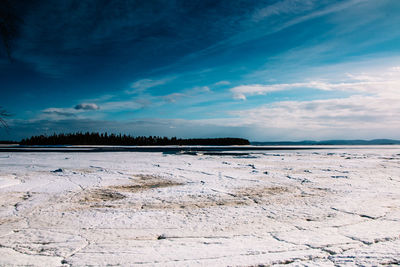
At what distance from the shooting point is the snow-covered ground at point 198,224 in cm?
175

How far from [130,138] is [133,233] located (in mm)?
24039

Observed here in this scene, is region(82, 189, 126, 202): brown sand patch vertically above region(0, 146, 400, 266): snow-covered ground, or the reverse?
region(82, 189, 126, 202): brown sand patch

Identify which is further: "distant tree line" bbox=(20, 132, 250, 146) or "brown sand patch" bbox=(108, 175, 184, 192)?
"distant tree line" bbox=(20, 132, 250, 146)

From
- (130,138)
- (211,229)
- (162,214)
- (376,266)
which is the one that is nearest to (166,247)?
(211,229)

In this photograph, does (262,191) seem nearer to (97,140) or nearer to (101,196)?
(101,196)

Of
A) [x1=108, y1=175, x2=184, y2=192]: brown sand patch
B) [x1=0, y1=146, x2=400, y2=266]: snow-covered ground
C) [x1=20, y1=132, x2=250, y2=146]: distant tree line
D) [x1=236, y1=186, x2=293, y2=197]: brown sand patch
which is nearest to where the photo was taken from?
[x1=0, y1=146, x2=400, y2=266]: snow-covered ground

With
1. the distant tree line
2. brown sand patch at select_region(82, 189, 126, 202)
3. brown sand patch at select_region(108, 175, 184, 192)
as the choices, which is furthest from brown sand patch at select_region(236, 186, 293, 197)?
the distant tree line

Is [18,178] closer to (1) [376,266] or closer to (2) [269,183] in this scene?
(2) [269,183]

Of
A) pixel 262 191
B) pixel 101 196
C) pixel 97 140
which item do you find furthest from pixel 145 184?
pixel 97 140

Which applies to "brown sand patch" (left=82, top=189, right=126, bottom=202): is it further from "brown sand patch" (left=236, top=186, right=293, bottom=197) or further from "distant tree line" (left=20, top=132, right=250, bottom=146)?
"distant tree line" (left=20, top=132, right=250, bottom=146)

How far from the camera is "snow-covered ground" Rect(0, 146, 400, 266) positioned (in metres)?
1.75

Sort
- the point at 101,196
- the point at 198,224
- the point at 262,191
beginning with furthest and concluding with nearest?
the point at 262,191, the point at 101,196, the point at 198,224

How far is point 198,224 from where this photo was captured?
7.86 ft

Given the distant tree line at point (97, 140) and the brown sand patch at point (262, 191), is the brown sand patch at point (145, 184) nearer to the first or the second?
the brown sand patch at point (262, 191)
